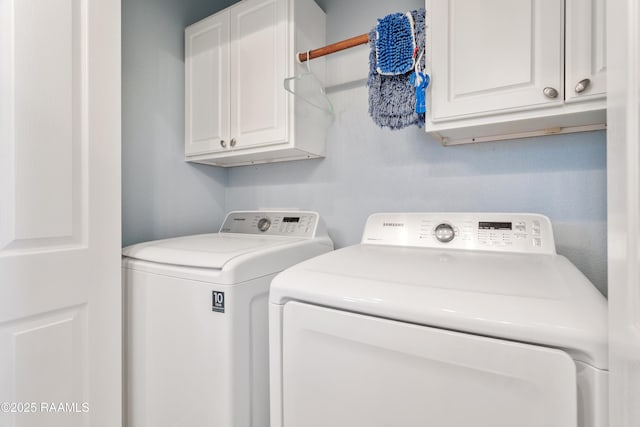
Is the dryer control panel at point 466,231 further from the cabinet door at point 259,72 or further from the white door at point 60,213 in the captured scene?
the white door at point 60,213

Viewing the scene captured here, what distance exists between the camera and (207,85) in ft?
5.56

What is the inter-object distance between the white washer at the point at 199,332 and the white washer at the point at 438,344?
227 millimetres

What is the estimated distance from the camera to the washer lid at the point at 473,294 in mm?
525

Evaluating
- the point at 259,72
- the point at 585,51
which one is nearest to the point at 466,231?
the point at 585,51

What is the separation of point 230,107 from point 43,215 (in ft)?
3.16

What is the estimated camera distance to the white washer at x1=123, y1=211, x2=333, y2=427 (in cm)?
97

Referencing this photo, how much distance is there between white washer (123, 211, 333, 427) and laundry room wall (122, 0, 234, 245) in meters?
0.44

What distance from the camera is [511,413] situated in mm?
554

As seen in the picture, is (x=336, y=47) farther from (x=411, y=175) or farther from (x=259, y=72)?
(x=411, y=175)

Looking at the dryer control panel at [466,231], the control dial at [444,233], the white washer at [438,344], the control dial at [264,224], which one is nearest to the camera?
the white washer at [438,344]

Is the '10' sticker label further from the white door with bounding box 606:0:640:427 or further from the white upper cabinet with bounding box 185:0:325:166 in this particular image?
the white door with bounding box 606:0:640:427

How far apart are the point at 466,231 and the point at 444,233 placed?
0.08 meters

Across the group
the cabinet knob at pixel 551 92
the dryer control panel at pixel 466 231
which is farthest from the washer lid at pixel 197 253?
the cabinet knob at pixel 551 92

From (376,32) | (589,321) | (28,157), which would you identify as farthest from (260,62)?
(589,321)
